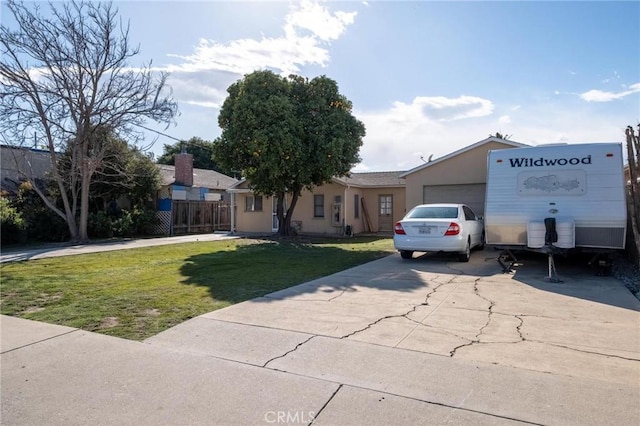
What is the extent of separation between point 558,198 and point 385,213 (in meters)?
14.1

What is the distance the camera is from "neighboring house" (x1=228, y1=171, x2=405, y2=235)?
71.3 ft

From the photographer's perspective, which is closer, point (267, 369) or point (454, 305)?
point (267, 369)

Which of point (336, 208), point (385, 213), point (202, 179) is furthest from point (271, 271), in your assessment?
point (202, 179)

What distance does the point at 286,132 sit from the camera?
16672 millimetres

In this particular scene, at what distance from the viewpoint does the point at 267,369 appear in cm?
400

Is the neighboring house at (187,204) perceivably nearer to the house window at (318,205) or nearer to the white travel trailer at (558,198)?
the house window at (318,205)

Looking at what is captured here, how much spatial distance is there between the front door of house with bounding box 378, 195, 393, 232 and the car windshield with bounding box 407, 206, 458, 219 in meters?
11.4

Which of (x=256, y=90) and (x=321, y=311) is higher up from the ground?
(x=256, y=90)

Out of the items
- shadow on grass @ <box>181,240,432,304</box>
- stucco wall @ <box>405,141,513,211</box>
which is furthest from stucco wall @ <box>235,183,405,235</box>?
shadow on grass @ <box>181,240,432,304</box>

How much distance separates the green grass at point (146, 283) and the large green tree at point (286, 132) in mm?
4538

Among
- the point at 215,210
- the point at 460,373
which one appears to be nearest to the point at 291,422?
the point at 460,373

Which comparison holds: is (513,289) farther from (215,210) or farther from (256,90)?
(215,210)

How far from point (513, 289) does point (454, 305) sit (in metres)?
1.92

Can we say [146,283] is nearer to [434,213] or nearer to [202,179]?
[434,213]
